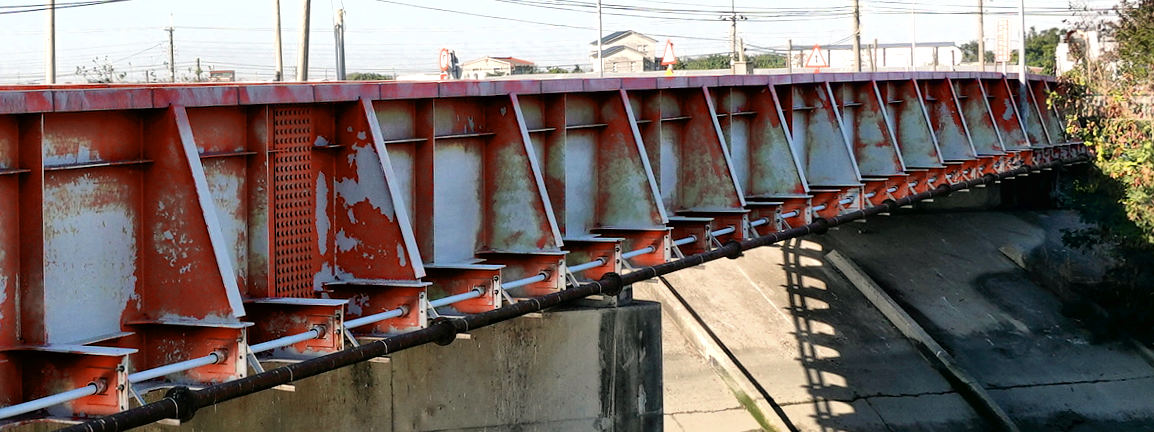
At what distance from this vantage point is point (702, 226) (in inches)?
689

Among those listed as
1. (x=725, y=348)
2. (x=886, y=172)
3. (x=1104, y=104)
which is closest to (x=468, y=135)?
(x=886, y=172)

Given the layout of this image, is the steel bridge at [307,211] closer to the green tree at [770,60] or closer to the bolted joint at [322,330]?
the bolted joint at [322,330]

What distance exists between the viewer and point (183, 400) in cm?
831

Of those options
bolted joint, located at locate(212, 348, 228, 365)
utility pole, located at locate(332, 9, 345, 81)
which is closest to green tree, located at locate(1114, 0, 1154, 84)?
utility pole, located at locate(332, 9, 345, 81)

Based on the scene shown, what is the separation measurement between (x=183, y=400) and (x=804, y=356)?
24.2m

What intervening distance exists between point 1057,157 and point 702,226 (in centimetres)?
2096

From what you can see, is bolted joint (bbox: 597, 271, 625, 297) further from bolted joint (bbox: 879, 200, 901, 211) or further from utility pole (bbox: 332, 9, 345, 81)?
utility pole (bbox: 332, 9, 345, 81)

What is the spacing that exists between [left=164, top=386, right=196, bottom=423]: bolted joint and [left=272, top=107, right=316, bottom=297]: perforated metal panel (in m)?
2.40

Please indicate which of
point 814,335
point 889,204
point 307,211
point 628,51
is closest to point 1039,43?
point 628,51

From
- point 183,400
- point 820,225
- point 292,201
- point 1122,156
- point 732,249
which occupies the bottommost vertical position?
point 183,400

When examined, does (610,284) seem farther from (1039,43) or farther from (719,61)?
(1039,43)

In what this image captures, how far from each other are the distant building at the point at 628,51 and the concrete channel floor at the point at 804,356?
63.4 meters

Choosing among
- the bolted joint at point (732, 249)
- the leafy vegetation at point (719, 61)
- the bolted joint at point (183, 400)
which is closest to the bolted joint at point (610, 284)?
the bolted joint at point (732, 249)

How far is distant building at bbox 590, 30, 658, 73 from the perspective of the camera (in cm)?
10356
